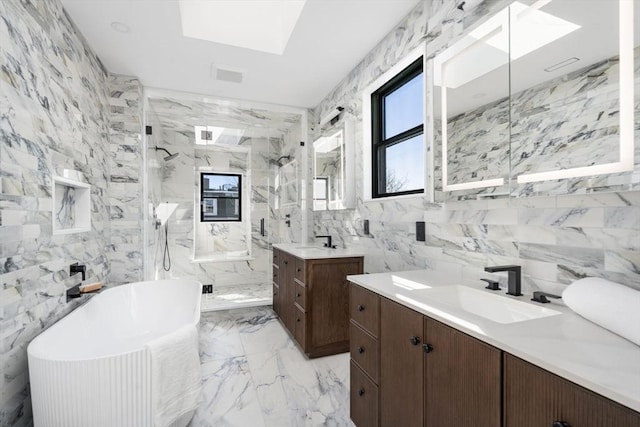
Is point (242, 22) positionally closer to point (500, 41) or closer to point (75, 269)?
point (500, 41)

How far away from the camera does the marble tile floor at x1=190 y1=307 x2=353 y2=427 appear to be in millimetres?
1845

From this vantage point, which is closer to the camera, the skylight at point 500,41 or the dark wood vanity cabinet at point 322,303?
the skylight at point 500,41

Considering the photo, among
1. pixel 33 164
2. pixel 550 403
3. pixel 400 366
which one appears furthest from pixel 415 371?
pixel 33 164

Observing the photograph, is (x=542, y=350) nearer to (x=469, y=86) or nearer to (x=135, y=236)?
(x=469, y=86)

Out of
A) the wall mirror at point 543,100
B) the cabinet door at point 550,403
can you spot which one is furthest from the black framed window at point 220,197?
the cabinet door at point 550,403

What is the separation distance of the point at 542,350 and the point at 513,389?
0.46 ft

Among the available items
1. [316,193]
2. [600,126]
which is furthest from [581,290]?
[316,193]

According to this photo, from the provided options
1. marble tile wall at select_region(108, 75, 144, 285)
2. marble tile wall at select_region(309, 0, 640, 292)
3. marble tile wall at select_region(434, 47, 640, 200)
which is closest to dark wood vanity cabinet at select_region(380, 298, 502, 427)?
marble tile wall at select_region(309, 0, 640, 292)

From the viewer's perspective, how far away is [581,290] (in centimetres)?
100

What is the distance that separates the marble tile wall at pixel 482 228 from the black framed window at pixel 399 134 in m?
0.15

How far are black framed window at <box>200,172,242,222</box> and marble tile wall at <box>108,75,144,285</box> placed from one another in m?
1.57

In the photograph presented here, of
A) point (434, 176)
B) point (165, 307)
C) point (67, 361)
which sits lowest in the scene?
point (165, 307)

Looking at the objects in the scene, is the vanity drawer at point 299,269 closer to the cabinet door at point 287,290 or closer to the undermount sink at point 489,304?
the cabinet door at point 287,290

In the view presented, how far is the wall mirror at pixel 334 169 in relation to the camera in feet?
9.80
